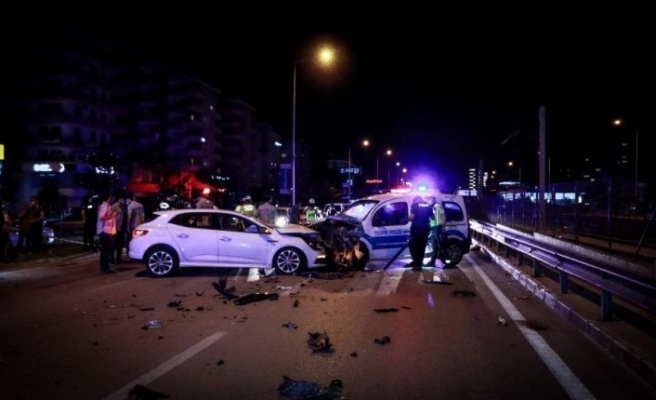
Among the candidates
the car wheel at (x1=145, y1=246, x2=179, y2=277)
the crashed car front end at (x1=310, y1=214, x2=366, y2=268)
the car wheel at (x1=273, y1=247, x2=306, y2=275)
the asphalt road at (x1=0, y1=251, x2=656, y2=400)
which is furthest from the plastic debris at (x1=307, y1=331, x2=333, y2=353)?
the crashed car front end at (x1=310, y1=214, x2=366, y2=268)

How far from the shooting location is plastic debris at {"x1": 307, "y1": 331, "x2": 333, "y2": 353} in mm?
7017

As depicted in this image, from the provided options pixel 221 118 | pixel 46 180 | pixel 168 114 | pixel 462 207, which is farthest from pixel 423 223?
pixel 221 118

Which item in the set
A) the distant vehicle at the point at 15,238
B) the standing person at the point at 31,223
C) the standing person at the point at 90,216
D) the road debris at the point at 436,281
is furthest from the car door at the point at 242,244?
the distant vehicle at the point at 15,238

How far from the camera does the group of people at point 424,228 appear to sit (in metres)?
15.2

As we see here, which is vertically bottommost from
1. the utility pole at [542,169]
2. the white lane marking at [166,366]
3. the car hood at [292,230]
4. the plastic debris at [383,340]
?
the white lane marking at [166,366]

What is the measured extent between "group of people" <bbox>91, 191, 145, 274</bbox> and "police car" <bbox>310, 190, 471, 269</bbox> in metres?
4.97

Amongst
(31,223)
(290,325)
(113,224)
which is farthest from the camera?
(31,223)

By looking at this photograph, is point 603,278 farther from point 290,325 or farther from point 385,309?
point 290,325

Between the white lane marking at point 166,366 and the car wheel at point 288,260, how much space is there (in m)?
6.18

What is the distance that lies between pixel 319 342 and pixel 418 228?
834cm

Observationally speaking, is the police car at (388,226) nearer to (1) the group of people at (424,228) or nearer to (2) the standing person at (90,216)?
(1) the group of people at (424,228)

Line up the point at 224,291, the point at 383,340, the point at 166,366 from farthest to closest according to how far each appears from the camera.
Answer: the point at 224,291
the point at 383,340
the point at 166,366

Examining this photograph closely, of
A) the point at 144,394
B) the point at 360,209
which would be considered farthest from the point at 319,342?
the point at 360,209

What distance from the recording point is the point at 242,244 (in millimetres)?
13969
